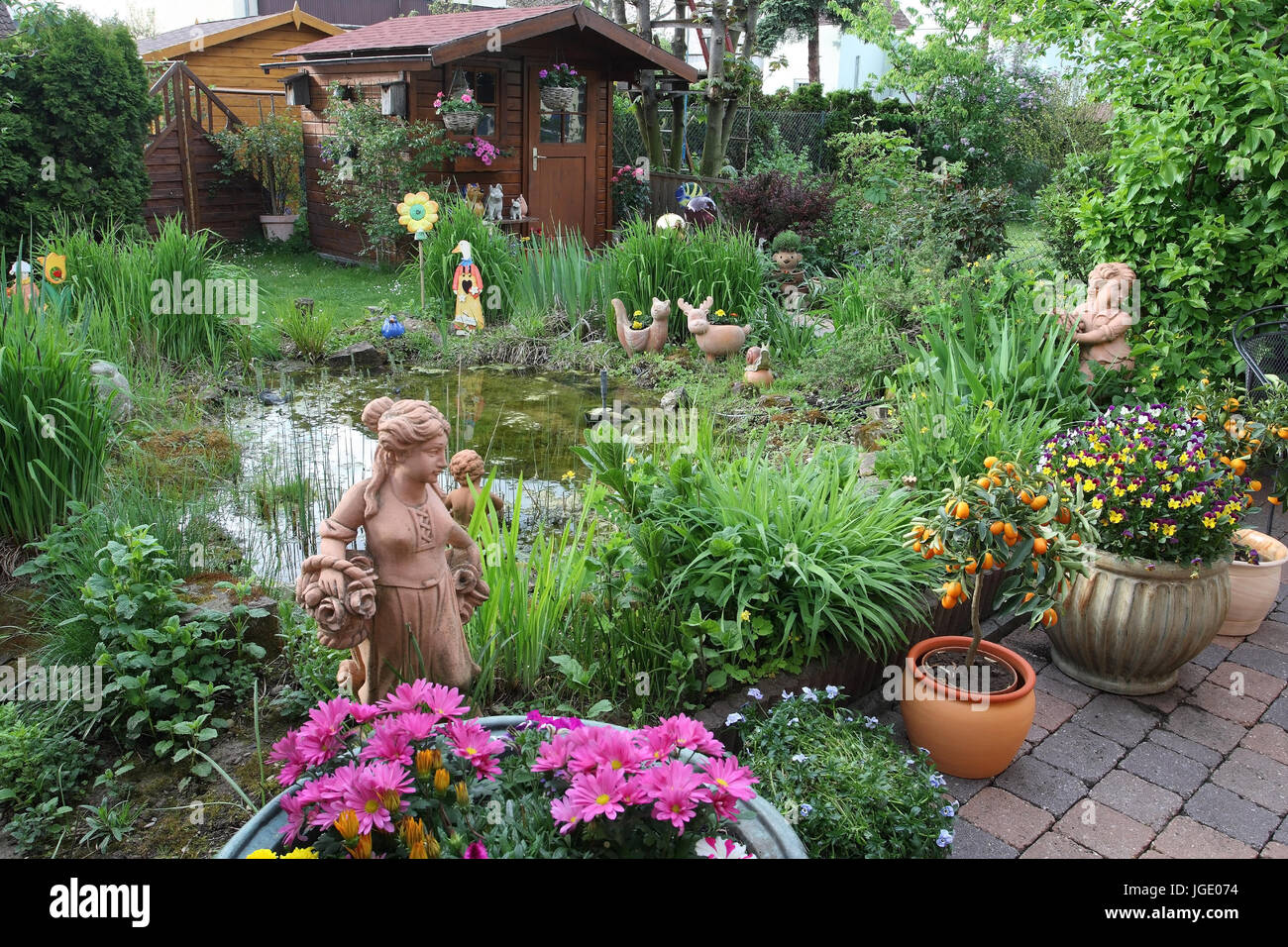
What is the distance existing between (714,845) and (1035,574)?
1.64 metres

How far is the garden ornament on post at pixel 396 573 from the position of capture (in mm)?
2230

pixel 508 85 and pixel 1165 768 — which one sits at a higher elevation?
pixel 508 85

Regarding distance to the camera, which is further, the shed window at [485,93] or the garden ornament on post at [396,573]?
the shed window at [485,93]

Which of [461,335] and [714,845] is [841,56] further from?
[714,845]

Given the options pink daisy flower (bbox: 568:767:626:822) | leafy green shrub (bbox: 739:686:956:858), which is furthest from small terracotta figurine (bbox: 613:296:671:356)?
pink daisy flower (bbox: 568:767:626:822)

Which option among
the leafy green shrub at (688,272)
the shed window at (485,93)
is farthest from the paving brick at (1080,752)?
the shed window at (485,93)

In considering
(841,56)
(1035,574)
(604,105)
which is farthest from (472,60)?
(841,56)

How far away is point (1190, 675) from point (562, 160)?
11.1 meters

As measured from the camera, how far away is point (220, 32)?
18.5 meters

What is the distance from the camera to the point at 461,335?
8281 millimetres

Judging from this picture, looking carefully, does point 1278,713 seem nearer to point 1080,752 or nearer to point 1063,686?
point 1063,686

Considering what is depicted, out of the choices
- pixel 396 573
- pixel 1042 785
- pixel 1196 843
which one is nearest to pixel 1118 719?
pixel 1042 785

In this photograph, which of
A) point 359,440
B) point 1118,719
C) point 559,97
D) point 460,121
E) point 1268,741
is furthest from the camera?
point 559,97

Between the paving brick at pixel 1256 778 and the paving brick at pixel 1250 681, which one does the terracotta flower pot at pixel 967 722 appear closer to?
the paving brick at pixel 1256 778
